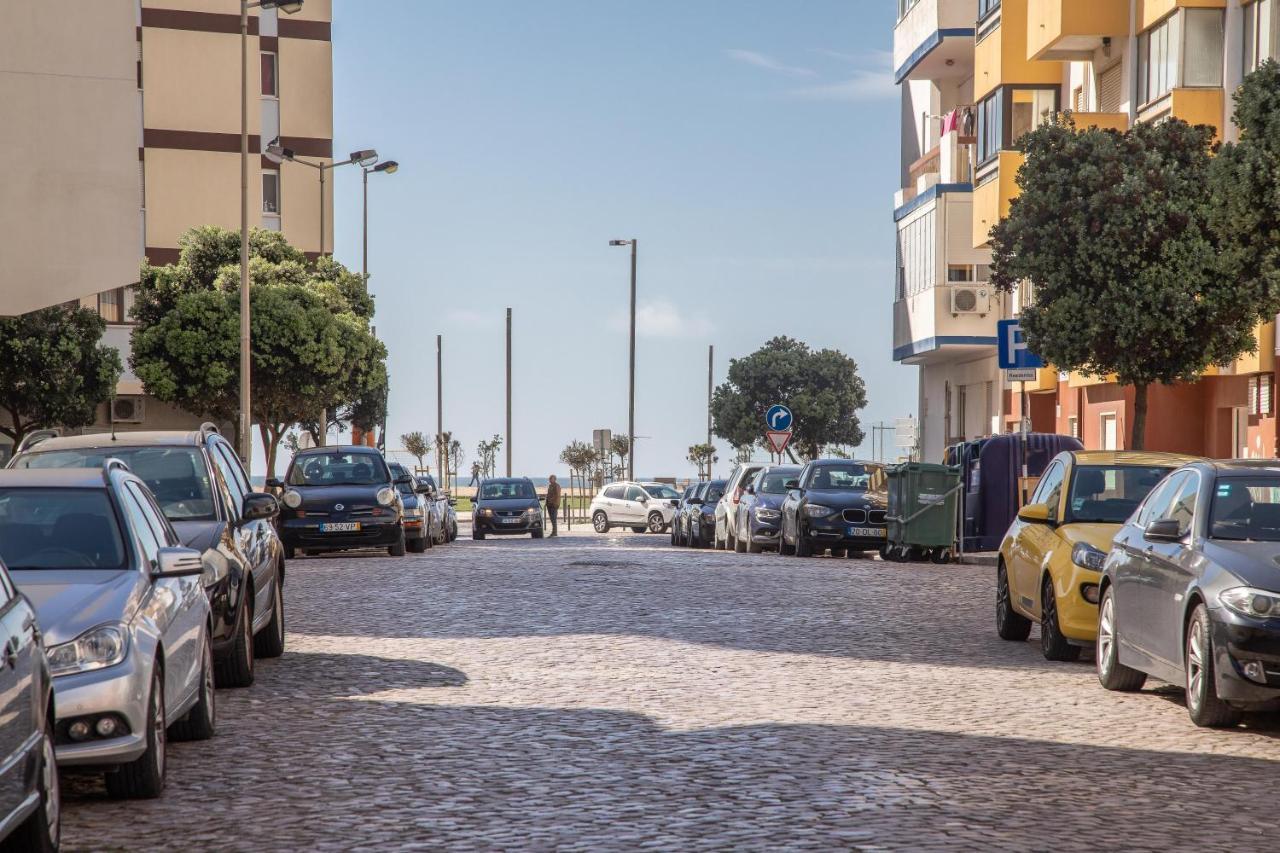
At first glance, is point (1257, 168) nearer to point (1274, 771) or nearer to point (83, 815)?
point (1274, 771)

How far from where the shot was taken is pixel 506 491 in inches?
2237

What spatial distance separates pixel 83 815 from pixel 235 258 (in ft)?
155

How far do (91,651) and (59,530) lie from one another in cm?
141

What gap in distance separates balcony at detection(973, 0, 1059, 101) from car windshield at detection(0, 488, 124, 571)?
110 ft

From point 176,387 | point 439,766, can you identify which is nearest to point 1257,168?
point 439,766

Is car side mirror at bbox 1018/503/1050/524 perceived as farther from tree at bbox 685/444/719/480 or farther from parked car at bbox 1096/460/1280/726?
tree at bbox 685/444/719/480

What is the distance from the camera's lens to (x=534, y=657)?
46.4 ft

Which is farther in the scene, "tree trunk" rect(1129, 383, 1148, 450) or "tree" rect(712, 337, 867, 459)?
"tree" rect(712, 337, 867, 459)

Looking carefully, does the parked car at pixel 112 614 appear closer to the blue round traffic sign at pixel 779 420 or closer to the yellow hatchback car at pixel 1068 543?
the yellow hatchback car at pixel 1068 543

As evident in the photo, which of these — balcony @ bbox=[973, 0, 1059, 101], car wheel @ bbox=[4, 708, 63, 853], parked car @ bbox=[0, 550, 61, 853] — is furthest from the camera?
balcony @ bbox=[973, 0, 1059, 101]

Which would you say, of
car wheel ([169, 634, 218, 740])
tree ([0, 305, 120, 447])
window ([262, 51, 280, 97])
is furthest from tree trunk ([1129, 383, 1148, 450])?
window ([262, 51, 280, 97])

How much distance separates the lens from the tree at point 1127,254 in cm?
2825

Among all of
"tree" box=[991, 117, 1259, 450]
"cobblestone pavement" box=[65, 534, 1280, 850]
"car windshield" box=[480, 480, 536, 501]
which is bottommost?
"car windshield" box=[480, 480, 536, 501]

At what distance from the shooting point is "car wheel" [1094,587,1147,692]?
1220 centimetres
